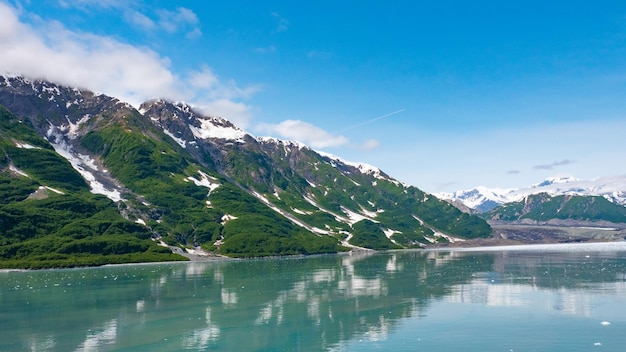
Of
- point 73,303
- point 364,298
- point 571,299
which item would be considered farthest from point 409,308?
point 73,303

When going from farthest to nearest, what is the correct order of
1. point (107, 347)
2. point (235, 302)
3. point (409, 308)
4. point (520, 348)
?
1. point (235, 302)
2. point (409, 308)
3. point (107, 347)
4. point (520, 348)

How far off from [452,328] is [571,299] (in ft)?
112

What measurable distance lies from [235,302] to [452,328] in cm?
4382

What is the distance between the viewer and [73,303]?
96.9 meters

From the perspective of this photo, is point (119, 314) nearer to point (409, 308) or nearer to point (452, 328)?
point (409, 308)

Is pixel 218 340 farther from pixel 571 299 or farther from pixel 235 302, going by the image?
pixel 571 299

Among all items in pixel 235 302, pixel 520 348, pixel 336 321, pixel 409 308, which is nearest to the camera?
pixel 520 348

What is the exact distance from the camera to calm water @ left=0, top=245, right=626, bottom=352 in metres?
57.3

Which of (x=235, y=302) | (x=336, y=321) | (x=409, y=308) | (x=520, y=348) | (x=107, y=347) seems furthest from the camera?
(x=235, y=302)

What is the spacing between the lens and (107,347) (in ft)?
189

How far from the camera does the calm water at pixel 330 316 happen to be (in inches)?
2258

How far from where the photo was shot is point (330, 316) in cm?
7488

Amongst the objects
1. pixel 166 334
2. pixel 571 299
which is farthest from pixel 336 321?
pixel 571 299

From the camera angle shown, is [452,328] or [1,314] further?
[1,314]
